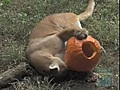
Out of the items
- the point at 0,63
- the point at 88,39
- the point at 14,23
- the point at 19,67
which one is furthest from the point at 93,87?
the point at 14,23

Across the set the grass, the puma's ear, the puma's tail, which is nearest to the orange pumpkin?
the puma's ear

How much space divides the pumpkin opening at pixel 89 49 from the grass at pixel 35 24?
0.50m

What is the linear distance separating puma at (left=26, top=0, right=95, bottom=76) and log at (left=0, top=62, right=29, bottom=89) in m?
A: 0.15

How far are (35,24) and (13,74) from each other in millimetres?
1741

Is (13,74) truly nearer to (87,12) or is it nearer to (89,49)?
(89,49)

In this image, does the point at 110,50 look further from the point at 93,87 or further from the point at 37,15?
the point at 37,15

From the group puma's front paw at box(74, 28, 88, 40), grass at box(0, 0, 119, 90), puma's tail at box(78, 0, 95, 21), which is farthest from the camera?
puma's tail at box(78, 0, 95, 21)

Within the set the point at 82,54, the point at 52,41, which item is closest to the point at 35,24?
the point at 52,41

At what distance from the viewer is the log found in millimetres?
6055

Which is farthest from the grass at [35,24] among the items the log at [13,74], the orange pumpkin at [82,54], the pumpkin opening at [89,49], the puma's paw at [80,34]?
the puma's paw at [80,34]

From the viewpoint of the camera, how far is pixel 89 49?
19.7 feet

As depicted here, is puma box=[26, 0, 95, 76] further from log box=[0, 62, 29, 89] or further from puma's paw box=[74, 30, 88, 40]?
log box=[0, 62, 29, 89]

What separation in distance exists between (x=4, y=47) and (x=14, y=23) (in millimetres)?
820

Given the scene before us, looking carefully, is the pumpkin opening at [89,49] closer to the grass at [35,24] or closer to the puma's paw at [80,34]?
the puma's paw at [80,34]
